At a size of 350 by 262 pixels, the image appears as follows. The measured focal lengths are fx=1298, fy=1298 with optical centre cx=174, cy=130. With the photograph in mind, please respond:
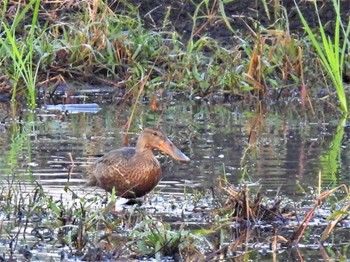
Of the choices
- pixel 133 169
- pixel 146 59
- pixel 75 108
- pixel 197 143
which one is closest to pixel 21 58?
pixel 75 108

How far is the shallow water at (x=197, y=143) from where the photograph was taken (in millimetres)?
8422

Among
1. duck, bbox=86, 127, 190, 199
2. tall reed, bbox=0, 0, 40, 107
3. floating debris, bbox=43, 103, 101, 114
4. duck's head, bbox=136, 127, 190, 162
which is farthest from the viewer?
floating debris, bbox=43, 103, 101, 114

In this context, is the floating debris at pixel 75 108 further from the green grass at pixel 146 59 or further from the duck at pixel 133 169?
the duck at pixel 133 169

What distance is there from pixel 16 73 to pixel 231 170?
3.73 metres

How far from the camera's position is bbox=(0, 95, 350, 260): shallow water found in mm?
8422

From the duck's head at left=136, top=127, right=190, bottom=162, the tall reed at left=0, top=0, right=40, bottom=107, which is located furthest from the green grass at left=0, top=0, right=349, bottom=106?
the duck's head at left=136, top=127, right=190, bottom=162

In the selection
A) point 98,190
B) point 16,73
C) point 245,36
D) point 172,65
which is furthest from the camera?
point 245,36

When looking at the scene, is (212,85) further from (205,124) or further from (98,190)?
(98,190)

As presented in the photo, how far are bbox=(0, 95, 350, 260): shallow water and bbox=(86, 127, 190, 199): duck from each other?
129mm

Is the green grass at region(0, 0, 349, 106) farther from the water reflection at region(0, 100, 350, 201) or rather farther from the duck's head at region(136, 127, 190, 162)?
the duck's head at region(136, 127, 190, 162)

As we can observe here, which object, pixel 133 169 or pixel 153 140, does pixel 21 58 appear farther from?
pixel 133 169

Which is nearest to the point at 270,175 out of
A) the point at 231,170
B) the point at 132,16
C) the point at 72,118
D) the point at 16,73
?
the point at 231,170

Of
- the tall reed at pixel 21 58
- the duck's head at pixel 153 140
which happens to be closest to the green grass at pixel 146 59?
the tall reed at pixel 21 58

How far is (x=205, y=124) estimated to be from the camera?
440 inches
